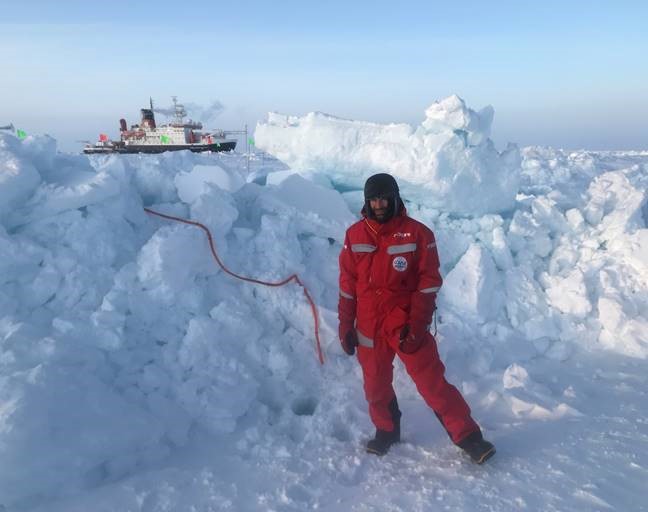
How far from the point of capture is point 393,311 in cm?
289

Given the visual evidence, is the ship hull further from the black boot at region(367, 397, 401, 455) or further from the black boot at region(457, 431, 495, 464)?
the black boot at region(457, 431, 495, 464)

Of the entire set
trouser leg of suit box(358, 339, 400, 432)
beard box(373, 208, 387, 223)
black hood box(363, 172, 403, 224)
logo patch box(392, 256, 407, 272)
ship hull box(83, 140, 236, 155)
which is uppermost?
black hood box(363, 172, 403, 224)

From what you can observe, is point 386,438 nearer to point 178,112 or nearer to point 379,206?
point 379,206

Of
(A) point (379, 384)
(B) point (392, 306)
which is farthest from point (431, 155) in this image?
(A) point (379, 384)

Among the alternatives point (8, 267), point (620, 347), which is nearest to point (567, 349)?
point (620, 347)

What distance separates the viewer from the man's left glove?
2.75 meters

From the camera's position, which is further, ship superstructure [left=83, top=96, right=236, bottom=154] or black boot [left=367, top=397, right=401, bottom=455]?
ship superstructure [left=83, top=96, right=236, bottom=154]

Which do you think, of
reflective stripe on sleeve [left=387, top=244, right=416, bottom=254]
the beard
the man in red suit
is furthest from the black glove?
the beard

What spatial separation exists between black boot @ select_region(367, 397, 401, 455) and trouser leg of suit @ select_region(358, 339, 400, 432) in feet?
0.04

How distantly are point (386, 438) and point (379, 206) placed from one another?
1367mm

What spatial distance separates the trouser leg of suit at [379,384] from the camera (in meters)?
2.94

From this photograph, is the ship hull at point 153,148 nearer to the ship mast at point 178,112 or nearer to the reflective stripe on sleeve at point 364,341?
the ship mast at point 178,112

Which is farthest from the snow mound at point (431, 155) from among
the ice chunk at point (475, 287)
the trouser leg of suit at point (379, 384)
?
the trouser leg of suit at point (379, 384)

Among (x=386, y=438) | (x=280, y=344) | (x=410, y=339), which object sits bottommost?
(x=386, y=438)
